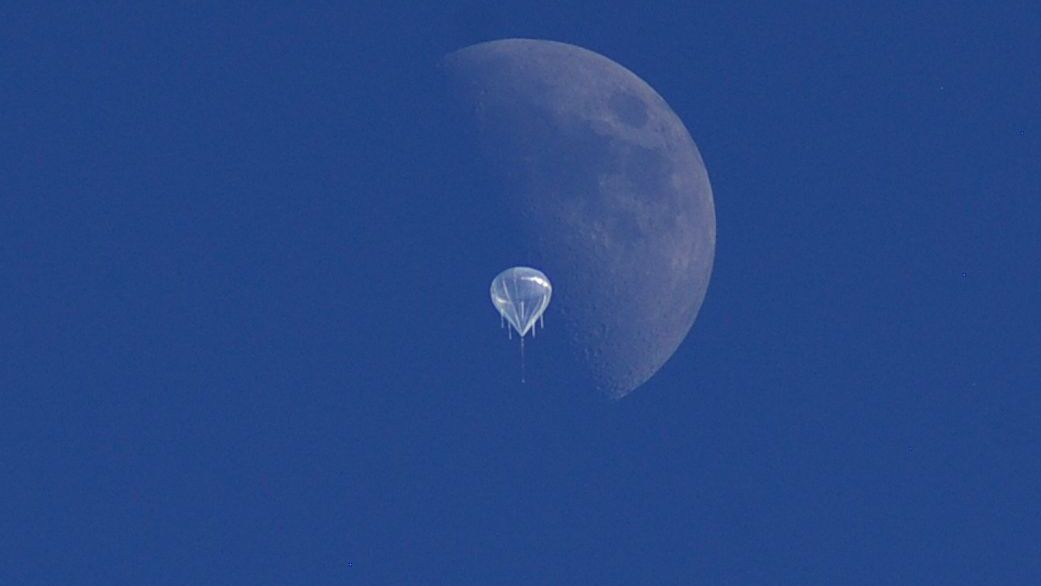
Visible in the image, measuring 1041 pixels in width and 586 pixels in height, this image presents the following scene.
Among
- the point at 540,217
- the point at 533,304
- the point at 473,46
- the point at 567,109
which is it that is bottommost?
the point at 533,304

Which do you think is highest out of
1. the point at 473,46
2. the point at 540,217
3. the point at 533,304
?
the point at 473,46

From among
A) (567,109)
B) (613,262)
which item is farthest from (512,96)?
(613,262)

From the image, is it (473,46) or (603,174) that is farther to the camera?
(473,46)

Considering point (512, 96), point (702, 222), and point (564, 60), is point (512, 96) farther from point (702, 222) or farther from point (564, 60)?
point (702, 222)

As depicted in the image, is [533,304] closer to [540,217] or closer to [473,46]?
[540,217]

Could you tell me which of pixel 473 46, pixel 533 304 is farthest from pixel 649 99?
pixel 533 304

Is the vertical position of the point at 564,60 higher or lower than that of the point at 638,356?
higher
